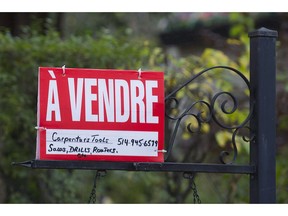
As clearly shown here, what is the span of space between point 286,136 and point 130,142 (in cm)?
480

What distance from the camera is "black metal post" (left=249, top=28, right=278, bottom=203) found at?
3182 mm

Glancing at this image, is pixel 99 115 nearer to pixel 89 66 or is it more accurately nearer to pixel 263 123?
pixel 263 123

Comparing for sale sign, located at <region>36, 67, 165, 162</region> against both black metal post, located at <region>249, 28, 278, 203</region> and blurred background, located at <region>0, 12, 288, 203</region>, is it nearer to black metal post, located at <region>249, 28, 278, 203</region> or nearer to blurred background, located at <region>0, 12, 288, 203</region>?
black metal post, located at <region>249, 28, 278, 203</region>

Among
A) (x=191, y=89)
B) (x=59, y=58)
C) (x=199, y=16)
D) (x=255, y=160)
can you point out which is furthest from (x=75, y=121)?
(x=199, y=16)

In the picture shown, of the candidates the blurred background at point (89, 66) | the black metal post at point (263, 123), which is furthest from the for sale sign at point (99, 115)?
the blurred background at point (89, 66)

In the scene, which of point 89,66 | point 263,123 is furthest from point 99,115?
point 89,66

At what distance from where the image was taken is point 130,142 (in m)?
3.01

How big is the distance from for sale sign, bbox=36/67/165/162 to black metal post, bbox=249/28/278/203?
0.44 m

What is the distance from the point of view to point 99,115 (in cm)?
301

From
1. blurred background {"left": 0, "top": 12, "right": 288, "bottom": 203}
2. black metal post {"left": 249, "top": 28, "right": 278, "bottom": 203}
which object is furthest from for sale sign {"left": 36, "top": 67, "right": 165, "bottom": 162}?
blurred background {"left": 0, "top": 12, "right": 288, "bottom": 203}

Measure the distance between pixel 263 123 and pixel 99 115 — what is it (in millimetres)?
723

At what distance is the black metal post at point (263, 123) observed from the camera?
10.4 ft

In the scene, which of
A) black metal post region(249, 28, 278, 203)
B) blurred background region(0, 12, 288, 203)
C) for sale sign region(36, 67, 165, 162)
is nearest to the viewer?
for sale sign region(36, 67, 165, 162)

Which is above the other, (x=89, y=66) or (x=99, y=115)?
(x=89, y=66)
